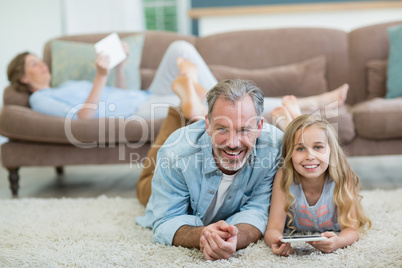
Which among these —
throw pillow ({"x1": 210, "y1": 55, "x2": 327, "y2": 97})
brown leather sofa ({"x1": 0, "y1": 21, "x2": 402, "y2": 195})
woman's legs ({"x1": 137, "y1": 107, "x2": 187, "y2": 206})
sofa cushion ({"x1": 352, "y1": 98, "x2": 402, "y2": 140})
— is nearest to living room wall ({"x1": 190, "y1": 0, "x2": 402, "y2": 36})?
brown leather sofa ({"x1": 0, "y1": 21, "x2": 402, "y2": 195})

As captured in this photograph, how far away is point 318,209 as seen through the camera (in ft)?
5.31

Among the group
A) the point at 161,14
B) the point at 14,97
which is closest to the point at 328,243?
the point at 14,97

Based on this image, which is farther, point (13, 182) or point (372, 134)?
point (13, 182)

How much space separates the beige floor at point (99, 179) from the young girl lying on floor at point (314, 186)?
109 cm

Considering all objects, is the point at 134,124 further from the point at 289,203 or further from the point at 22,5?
the point at 22,5

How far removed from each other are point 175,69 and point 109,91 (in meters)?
0.46

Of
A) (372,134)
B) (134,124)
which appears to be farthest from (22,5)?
(372,134)

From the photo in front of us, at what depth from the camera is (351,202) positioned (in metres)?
1.59

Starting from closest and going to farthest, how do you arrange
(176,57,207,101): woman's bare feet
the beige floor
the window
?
(176,57,207,101): woman's bare feet
the beige floor
the window

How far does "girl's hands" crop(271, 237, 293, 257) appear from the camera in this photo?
1.44 meters

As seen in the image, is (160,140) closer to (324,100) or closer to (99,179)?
(324,100)

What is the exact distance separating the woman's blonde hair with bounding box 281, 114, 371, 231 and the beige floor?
107 centimetres

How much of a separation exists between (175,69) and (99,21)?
8.03ft

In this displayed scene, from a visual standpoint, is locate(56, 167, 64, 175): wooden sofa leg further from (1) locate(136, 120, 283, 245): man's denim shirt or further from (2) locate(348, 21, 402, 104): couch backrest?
(2) locate(348, 21, 402, 104): couch backrest
